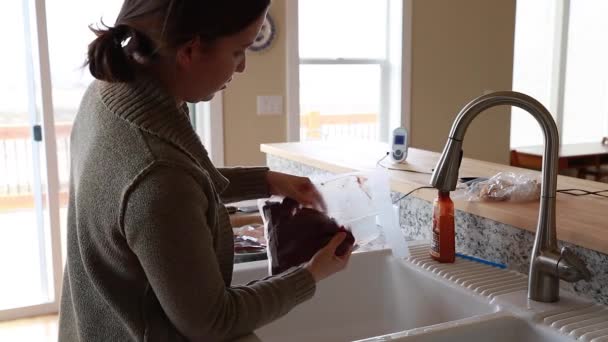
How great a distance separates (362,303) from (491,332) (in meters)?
0.44

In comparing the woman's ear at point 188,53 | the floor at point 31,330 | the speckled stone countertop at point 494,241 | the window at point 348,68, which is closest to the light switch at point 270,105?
the window at point 348,68

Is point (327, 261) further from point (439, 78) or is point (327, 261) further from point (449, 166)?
point (439, 78)

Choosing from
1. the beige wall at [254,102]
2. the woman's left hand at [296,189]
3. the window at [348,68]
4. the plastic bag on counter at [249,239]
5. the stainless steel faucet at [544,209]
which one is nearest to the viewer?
the stainless steel faucet at [544,209]

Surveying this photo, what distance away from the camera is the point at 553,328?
100cm

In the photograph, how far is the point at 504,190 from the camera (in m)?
1.35

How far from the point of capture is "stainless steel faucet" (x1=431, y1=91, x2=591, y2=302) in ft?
3.42

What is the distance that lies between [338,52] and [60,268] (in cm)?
212

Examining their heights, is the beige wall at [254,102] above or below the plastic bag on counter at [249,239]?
above

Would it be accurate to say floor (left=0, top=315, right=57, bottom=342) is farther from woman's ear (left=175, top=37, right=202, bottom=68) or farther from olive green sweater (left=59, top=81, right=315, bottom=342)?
woman's ear (left=175, top=37, right=202, bottom=68)

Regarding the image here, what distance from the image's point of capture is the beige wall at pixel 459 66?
4.16m

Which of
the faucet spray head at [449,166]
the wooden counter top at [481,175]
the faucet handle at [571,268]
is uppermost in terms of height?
the faucet spray head at [449,166]

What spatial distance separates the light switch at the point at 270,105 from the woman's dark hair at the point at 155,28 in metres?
2.71

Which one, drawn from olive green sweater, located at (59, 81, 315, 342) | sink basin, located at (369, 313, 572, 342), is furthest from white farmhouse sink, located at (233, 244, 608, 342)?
olive green sweater, located at (59, 81, 315, 342)

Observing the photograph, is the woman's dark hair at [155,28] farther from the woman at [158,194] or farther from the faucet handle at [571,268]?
the faucet handle at [571,268]
